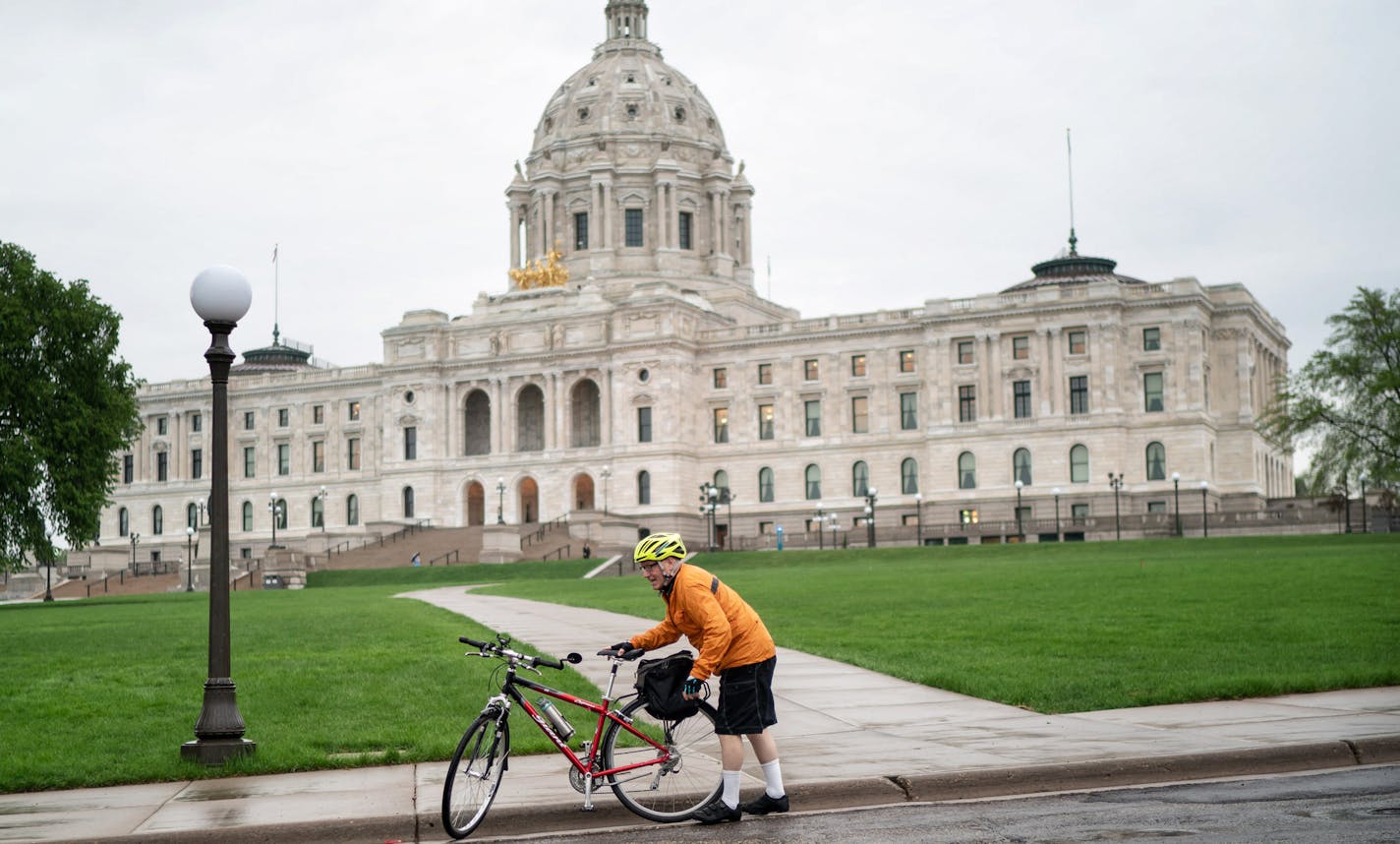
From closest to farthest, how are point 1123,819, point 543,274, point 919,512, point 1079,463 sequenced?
point 1123,819, point 919,512, point 1079,463, point 543,274

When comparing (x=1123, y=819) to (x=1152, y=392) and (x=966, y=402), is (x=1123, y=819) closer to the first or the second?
(x=1152, y=392)

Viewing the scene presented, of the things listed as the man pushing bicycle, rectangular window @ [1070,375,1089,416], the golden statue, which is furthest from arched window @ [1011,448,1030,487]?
the man pushing bicycle

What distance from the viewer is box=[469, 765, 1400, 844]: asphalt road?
434 inches

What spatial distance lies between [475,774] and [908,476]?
8585 cm

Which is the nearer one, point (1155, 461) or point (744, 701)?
point (744, 701)

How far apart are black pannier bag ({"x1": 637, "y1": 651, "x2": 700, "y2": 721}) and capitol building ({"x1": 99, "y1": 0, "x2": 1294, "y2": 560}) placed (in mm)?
69522

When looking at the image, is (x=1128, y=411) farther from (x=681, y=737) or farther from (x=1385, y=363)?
(x=681, y=737)

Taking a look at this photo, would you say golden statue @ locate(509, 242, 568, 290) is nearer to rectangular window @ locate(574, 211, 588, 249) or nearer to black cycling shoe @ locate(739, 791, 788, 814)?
rectangular window @ locate(574, 211, 588, 249)

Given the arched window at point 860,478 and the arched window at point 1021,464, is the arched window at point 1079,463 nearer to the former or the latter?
the arched window at point 1021,464

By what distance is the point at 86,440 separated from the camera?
53.6 m

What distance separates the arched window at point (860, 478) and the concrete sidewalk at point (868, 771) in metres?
79.5

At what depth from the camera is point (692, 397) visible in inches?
4021

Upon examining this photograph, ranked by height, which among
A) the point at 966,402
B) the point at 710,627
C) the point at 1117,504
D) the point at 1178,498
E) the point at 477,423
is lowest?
the point at 710,627

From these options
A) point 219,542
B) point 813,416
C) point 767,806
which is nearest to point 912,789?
point 767,806
